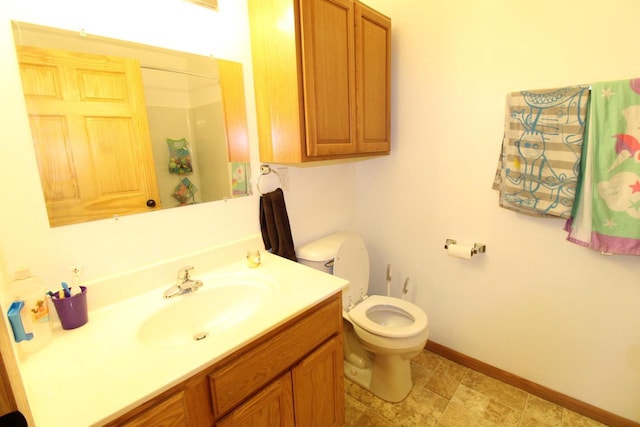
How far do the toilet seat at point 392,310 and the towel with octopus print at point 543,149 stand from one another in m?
0.75

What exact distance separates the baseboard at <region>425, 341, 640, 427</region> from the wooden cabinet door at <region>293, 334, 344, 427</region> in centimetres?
95

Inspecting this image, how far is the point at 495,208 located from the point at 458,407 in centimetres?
108

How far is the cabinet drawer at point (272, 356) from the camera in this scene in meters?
0.89

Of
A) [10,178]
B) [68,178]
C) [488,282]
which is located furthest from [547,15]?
[10,178]

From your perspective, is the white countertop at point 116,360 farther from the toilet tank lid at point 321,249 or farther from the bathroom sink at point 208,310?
the toilet tank lid at point 321,249

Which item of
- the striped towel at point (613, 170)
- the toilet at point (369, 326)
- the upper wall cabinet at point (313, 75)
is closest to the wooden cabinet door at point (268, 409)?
the toilet at point (369, 326)

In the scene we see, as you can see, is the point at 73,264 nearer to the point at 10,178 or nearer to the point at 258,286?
the point at 10,178

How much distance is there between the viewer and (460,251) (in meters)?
1.73

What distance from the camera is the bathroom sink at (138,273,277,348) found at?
3.55ft

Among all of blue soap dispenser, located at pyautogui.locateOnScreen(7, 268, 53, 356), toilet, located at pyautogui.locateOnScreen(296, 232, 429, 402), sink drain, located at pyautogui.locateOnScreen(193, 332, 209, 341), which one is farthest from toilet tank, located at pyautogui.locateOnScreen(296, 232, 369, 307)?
blue soap dispenser, located at pyautogui.locateOnScreen(7, 268, 53, 356)

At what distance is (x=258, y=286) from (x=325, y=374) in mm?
443

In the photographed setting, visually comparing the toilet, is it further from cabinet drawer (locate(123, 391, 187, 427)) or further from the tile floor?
cabinet drawer (locate(123, 391, 187, 427))

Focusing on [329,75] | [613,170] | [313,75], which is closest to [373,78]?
[329,75]

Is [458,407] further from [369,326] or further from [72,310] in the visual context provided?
[72,310]
